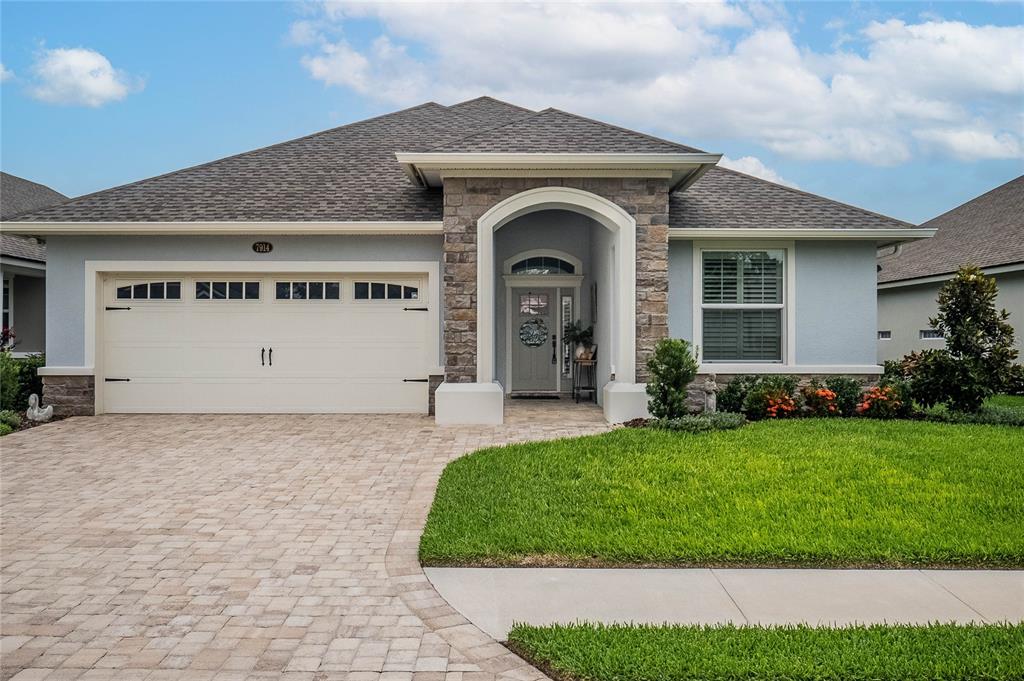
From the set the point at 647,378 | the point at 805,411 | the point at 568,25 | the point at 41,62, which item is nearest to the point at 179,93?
the point at 41,62

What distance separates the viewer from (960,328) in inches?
436

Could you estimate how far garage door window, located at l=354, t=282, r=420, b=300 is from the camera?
12.4m

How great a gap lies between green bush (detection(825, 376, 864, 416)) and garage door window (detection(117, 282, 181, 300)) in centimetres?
1092

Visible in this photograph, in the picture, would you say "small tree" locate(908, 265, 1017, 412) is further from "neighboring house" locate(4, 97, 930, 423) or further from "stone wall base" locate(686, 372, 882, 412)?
"neighboring house" locate(4, 97, 930, 423)

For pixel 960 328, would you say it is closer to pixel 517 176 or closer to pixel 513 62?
pixel 517 176

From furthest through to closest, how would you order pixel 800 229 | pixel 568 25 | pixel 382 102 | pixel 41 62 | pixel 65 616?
pixel 382 102, pixel 41 62, pixel 568 25, pixel 800 229, pixel 65 616

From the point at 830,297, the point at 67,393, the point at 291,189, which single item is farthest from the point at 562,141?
the point at 67,393

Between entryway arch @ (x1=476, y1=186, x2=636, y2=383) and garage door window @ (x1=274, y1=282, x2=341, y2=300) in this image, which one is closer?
entryway arch @ (x1=476, y1=186, x2=636, y2=383)

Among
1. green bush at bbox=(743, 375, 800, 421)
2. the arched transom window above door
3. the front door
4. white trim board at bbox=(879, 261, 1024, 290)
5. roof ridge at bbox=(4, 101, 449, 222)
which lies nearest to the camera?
green bush at bbox=(743, 375, 800, 421)

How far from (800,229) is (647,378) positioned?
12.6ft

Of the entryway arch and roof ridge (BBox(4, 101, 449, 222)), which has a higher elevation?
roof ridge (BBox(4, 101, 449, 222))

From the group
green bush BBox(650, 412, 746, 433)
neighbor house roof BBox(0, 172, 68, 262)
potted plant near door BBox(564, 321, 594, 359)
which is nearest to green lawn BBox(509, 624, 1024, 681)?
green bush BBox(650, 412, 746, 433)

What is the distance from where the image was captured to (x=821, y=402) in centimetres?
1111

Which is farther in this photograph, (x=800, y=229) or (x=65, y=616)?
(x=800, y=229)
